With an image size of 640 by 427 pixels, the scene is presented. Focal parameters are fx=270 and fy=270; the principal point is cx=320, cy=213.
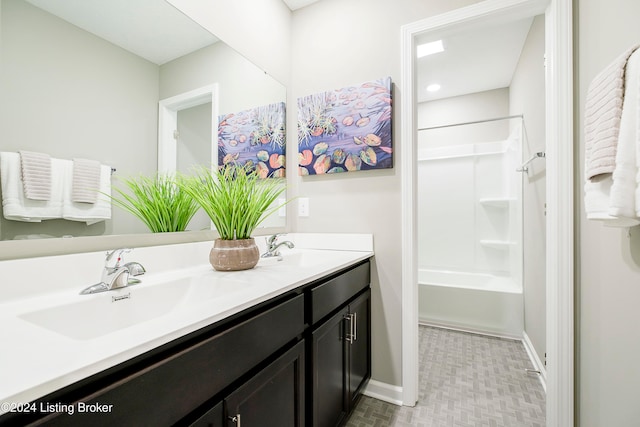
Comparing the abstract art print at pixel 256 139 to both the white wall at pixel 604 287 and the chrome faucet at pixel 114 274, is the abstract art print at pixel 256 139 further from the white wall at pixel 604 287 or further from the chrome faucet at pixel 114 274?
the white wall at pixel 604 287

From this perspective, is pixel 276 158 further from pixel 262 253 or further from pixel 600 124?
Answer: pixel 600 124

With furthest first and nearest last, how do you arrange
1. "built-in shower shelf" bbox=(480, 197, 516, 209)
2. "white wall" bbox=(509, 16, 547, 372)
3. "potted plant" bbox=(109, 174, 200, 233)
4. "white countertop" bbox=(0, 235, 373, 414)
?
"built-in shower shelf" bbox=(480, 197, 516, 209)
"white wall" bbox=(509, 16, 547, 372)
"potted plant" bbox=(109, 174, 200, 233)
"white countertop" bbox=(0, 235, 373, 414)

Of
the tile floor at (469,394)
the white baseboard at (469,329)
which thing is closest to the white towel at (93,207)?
the tile floor at (469,394)

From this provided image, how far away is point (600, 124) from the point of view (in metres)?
0.81

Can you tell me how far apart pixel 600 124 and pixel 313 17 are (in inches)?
67.9

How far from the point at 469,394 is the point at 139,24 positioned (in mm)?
2420

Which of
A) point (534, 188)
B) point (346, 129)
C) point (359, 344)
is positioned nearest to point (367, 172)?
point (346, 129)

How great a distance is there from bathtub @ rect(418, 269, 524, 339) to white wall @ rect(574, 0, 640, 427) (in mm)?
1196

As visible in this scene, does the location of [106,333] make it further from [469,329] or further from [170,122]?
[469,329]

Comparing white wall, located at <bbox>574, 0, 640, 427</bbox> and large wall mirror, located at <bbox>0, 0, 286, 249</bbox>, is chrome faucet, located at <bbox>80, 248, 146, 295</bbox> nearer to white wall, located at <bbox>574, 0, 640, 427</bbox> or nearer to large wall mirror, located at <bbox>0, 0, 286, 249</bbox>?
large wall mirror, located at <bbox>0, 0, 286, 249</bbox>

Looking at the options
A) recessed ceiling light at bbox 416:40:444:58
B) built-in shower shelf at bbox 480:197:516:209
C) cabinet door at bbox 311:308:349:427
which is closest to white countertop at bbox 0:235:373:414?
cabinet door at bbox 311:308:349:427

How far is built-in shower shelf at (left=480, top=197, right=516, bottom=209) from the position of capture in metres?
2.76

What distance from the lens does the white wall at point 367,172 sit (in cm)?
157

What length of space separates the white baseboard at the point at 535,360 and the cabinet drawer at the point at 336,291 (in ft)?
4.20
